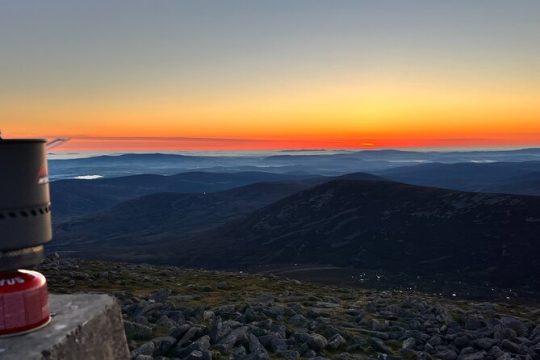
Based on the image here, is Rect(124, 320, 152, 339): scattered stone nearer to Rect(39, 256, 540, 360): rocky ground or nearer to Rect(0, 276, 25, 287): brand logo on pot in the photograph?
Rect(39, 256, 540, 360): rocky ground

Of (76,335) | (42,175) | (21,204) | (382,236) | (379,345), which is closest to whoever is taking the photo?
(21,204)

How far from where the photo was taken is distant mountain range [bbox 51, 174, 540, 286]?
87.2 metres

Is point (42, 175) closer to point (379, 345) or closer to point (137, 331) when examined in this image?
point (137, 331)

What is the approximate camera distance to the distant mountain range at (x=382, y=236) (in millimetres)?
87250

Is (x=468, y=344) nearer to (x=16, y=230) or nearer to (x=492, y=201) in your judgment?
(x=16, y=230)

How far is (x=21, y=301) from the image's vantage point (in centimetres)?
423

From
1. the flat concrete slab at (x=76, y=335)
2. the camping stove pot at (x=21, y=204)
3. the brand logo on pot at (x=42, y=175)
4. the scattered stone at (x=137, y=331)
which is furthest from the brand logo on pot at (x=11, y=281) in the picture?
the scattered stone at (x=137, y=331)

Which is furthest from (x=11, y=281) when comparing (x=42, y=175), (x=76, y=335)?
(x=42, y=175)

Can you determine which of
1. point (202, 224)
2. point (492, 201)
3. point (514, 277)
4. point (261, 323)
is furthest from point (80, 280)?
point (202, 224)

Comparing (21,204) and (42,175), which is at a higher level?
(42,175)

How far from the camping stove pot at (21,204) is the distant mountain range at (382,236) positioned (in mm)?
79879

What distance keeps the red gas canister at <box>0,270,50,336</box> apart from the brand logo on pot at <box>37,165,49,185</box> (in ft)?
2.80

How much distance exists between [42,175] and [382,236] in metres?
108

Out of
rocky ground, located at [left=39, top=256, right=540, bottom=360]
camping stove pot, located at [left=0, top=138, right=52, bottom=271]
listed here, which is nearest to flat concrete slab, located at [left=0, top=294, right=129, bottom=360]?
camping stove pot, located at [left=0, top=138, right=52, bottom=271]
